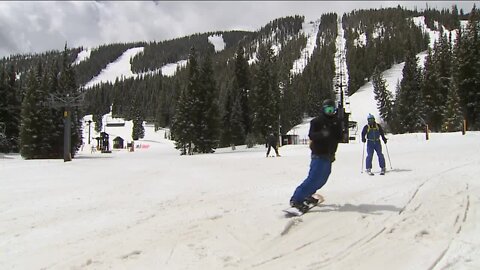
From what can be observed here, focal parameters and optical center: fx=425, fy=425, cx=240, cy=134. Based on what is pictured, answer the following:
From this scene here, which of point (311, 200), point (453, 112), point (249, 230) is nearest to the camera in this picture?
point (249, 230)

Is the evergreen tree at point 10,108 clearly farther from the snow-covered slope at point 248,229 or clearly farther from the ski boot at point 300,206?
the ski boot at point 300,206

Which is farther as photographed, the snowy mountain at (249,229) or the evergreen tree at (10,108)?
the evergreen tree at (10,108)

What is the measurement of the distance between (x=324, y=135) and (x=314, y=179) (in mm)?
752

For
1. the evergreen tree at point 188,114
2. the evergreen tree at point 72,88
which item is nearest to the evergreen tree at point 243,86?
the evergreen tree at point 188,114

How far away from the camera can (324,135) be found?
7.09 meters

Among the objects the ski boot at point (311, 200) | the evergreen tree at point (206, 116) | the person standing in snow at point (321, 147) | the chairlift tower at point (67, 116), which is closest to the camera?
the person standing in snow at point (321, 147)

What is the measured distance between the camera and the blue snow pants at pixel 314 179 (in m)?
7.01

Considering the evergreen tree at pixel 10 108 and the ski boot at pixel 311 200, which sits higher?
the evergreen tree at pixel 10 108

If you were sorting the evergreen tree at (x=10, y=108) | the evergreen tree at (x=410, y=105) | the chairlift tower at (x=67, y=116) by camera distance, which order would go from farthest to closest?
the evergreen tree at (x=410, y=105) → the evergreen tree at (x=10, y=108) → the chairlift tower at (x=67, y=116)

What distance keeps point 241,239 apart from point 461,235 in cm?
286

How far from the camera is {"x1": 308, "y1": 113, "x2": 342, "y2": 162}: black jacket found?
7.09 meters

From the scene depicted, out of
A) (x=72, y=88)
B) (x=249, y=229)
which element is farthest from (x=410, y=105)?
(x=249, y=229)

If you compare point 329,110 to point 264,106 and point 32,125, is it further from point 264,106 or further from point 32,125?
point 264,106

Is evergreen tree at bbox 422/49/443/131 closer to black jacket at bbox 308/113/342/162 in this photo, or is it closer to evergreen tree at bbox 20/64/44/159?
evergreen tree at bbox 20/64/44/159
